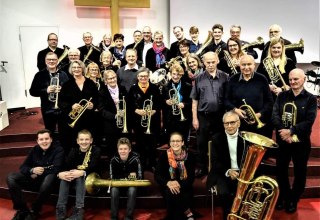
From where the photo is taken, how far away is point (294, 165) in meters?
3.49

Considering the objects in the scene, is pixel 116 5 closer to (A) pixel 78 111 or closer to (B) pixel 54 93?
(B) pixel 54 93

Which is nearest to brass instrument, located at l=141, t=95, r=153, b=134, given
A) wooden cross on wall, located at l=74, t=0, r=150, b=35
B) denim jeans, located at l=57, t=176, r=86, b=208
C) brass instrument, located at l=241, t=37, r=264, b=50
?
denim jeans, located at l=57, t=176, r=86, b=208

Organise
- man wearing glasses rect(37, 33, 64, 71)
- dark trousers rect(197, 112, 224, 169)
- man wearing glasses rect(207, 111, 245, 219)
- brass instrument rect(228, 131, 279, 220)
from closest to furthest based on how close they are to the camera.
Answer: brass instrument rect(228, 131, 279, 220) < man wearing glasses rect(207, 111, 245, 219) < dark trousers rect(197, 112, 224, 169) < man wearing glasses rect(37, 33, 64, 71)

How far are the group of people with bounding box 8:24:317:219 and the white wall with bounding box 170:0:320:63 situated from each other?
2565 mm

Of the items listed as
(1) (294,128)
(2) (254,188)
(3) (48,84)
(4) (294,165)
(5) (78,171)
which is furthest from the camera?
(3) (48,84)

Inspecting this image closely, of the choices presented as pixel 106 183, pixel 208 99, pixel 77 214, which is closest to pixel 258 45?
pixel 208 99

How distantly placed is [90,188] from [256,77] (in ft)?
7.09

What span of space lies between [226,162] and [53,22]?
536cm

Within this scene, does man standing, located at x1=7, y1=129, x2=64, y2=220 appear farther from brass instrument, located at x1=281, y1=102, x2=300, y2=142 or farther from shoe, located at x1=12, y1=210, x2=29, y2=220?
brass instrument, located at x1=281, y1=102, x2=300, y2=142

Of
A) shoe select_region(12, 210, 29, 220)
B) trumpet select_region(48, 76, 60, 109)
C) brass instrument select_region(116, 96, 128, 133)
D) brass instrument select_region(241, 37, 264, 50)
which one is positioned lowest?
shoe select_region(12, 210, 29, 220)

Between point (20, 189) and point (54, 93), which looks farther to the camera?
point (54, 93)

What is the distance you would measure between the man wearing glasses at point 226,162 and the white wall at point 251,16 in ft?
14.3

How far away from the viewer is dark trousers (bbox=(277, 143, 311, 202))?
3.41m

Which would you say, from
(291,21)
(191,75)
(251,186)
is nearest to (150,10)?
(291,21)
